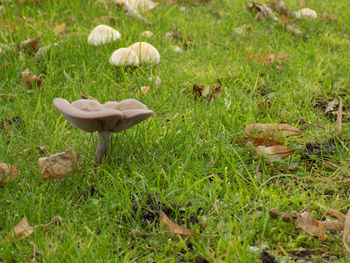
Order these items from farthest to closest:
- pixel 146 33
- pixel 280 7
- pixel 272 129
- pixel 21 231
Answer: pixel 280 7, pixel 146 33, pixel 272 129, pixel 21 231

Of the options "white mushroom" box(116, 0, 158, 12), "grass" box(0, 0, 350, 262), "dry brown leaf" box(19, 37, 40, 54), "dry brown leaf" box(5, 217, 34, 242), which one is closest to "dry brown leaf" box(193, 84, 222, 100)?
"grass" box(0, 0, 350, 262)

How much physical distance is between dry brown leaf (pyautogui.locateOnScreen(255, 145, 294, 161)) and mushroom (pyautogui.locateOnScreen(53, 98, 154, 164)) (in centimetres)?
80

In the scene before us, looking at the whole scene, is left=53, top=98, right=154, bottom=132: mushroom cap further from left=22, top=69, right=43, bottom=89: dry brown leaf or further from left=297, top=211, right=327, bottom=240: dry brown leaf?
left=22, top=69, right=43, bottom=89: dry brown leaf

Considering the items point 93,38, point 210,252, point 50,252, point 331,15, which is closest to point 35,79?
point 93,38

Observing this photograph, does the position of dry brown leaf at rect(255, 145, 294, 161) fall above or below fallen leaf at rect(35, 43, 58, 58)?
above

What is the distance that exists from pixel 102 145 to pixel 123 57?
151cm

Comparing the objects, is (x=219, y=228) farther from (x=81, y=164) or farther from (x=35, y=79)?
(x=35, y=79)

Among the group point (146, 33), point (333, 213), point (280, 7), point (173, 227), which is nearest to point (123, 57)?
point (146, 33)

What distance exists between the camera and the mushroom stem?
2402mm

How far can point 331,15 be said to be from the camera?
5.34 meters

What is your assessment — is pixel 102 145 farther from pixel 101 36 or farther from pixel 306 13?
pixel 306 13

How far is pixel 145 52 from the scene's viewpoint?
3891mm

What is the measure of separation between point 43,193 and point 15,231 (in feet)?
1.06

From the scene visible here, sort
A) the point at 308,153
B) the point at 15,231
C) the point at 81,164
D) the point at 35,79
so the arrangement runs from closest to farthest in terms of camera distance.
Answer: the point at 15,231, the point at 81,164, the point at 308,153, the point at 35,79
